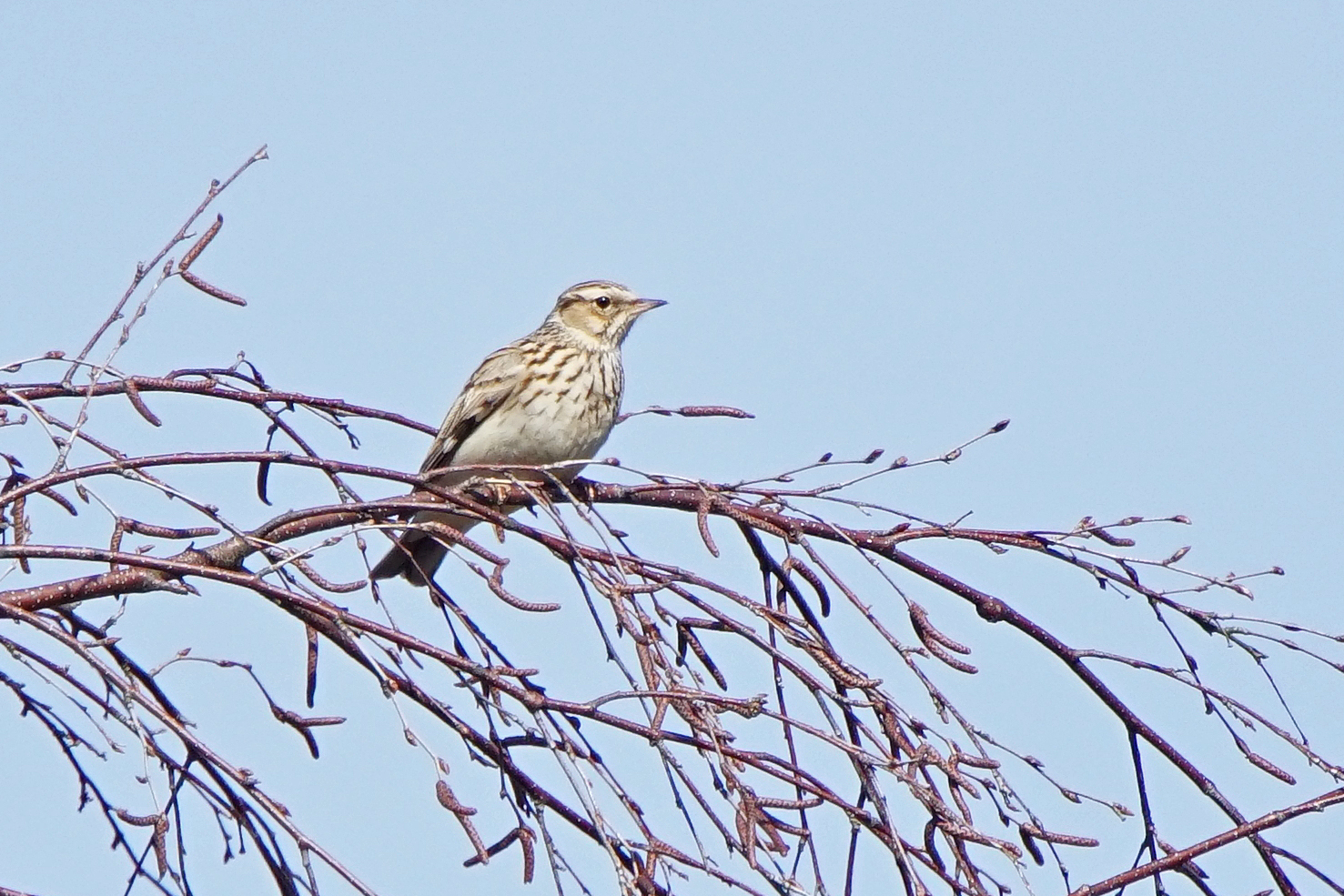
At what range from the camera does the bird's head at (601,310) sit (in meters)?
9.45

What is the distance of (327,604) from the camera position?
4.03 metres

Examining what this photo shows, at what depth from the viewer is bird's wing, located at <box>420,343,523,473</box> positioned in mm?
8703

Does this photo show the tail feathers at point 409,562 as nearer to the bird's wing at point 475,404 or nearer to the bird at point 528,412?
the bird at point 528,412

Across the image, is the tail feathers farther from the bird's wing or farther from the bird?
the bird's wing

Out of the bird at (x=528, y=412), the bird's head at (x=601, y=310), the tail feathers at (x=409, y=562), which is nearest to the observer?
the bird at (x=528, y=412)

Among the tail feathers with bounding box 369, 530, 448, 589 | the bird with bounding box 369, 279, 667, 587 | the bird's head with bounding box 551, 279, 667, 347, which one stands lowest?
the tail feathers with bounding box 369, 530, 448, 589

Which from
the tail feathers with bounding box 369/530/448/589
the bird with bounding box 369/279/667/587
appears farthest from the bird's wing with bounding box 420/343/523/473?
the tail feathers with bounding box 369/530/448/589

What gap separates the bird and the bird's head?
1.6 inches

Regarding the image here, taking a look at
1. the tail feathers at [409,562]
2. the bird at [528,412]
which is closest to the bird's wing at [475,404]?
the bird at [528,412]

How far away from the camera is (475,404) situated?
8.74m

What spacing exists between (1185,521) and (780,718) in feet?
5.58

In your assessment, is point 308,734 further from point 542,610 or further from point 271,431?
point 271,431

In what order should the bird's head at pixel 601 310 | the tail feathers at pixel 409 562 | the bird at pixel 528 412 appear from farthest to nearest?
the bird's head at pixel 601 310 < the tail feathers at pixel 409 562 < the bird at pixel 528 412

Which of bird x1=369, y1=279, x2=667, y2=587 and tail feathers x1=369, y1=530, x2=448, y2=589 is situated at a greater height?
bird x1=369, y1=279, x2=667, y2=587
